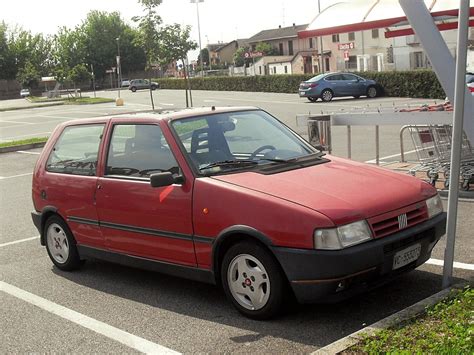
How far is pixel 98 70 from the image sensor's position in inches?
4028

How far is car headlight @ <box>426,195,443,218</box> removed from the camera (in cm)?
509

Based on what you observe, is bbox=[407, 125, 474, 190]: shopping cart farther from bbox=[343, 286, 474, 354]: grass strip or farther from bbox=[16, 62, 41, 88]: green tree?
bbox=[16, 62, 41, 88]: green tree

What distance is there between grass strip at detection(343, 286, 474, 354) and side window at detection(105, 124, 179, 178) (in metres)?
2.21

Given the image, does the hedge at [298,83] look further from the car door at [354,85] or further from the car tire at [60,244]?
the car tire at [60,244]

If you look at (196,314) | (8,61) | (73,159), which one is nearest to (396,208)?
(196,314)

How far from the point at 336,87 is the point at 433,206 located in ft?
98.8

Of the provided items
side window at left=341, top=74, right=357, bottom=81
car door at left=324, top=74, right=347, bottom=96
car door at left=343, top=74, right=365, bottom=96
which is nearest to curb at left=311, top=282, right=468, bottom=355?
car door at left=324, top=74, right=347, bottom=96

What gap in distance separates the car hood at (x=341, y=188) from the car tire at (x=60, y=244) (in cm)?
216

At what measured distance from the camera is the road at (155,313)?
15.0 ft

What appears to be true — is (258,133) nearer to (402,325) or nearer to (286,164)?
(286,164)

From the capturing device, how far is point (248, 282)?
15.8 ft

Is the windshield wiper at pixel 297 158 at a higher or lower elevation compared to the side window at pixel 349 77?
lower

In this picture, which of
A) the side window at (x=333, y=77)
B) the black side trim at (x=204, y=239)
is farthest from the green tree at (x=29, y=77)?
the black side trim at (x=204, y=239)

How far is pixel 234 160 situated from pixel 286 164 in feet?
1.45
